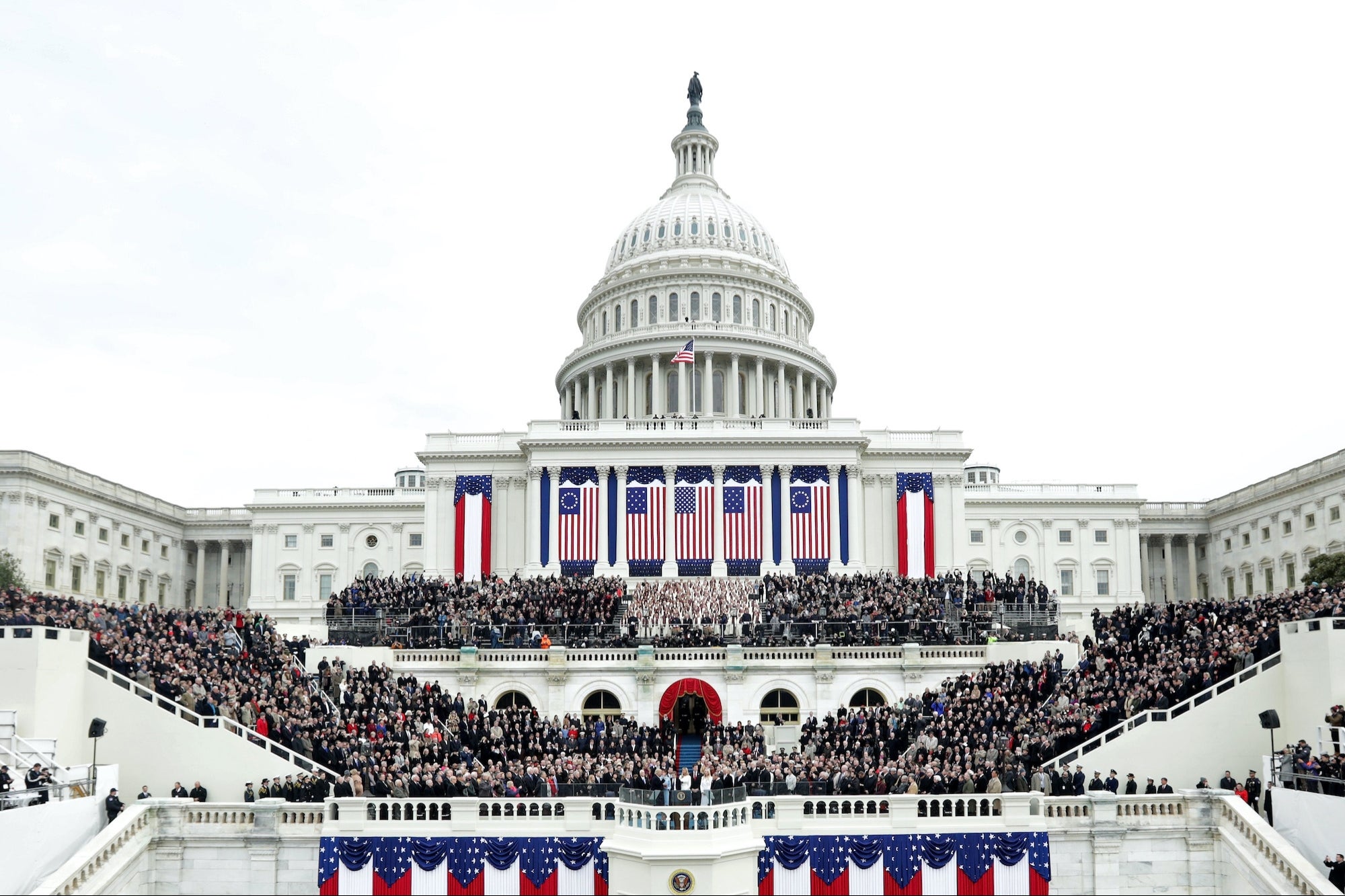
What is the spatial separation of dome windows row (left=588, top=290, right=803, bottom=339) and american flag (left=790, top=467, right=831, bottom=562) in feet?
84.6

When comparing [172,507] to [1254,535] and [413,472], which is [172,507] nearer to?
[413,472]

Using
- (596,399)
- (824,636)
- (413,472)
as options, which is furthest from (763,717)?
(413,472)

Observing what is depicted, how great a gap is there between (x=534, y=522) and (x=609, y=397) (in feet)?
79.6

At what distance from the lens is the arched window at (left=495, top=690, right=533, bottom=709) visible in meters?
46.0

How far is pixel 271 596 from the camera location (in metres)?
90.1

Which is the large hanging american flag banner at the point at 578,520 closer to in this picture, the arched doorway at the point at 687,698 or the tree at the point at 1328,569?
the arched doorway at the point at 687,698

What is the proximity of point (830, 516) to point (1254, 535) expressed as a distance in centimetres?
3700

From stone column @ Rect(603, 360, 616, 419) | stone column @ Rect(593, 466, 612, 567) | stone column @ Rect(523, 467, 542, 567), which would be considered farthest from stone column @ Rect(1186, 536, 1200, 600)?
stone column @ Rect(523, 467, 542, 567)

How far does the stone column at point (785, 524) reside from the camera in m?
71.3

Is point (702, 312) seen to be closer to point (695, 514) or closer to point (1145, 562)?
point (695, 514)

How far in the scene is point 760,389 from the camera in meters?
91.3

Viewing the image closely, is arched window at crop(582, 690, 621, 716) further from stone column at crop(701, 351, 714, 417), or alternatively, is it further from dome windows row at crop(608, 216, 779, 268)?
dome windows row at crop(608, 216, 779, 268)

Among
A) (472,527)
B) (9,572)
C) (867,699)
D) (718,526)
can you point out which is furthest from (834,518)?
(9,572)

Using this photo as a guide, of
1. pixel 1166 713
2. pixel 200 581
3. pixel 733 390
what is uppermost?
pixel 733 390
